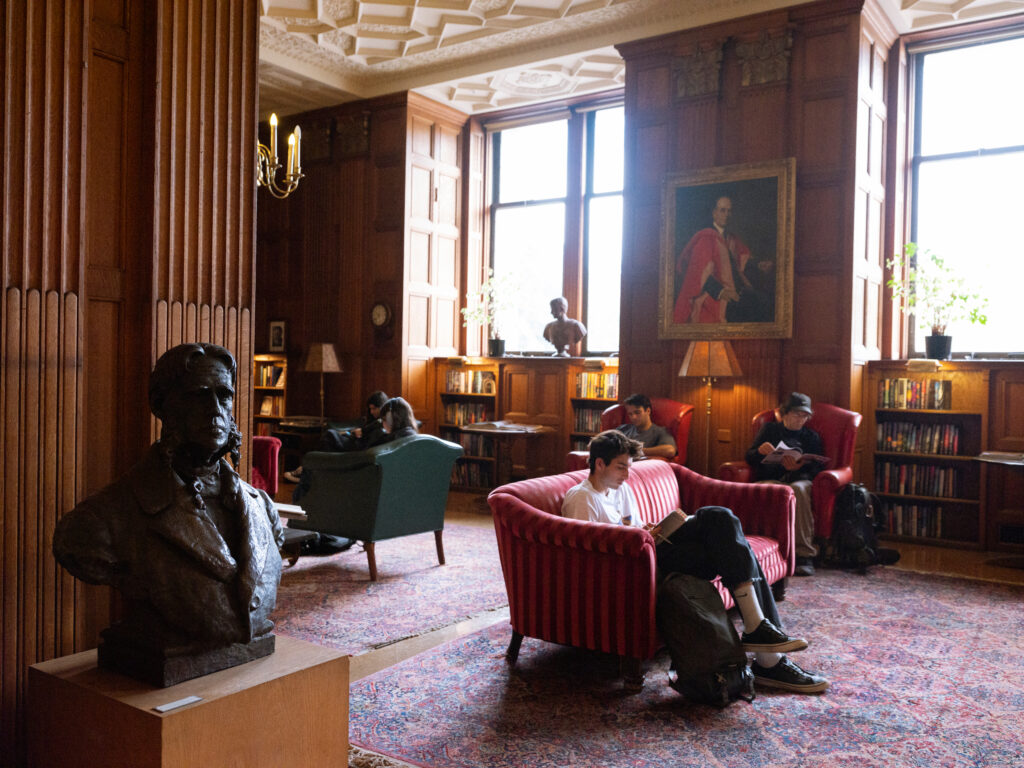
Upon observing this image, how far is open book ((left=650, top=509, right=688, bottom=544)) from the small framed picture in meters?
7.27

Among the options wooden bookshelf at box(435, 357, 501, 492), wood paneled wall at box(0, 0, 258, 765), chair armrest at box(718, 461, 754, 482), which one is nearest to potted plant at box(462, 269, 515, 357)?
wooden bookshelf at box(435, 357, 501, 492)

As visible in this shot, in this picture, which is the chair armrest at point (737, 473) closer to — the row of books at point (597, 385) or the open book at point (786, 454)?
the open book at point (786, 454)

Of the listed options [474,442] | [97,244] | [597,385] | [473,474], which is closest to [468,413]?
[474,442]

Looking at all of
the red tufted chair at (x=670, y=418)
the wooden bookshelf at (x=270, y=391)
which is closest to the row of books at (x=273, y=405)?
the wooden bookshelf at (x=270, y=391)

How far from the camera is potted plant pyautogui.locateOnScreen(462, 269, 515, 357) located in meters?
9.16

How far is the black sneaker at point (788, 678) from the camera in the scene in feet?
11.4

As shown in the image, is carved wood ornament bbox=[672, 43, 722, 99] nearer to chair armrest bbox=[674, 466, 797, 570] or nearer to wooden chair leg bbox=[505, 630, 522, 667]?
chair armrest bbox=[674, 466, 797, 570]

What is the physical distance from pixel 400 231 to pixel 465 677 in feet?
20.6

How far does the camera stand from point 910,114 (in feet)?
24.4

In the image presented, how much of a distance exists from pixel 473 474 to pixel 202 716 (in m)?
7.28

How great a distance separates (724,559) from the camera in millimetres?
3561

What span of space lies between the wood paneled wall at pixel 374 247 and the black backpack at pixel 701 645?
19.7 feet

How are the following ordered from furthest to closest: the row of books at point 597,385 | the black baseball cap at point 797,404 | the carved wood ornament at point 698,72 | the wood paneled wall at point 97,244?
the row of books at point 597,385
the carved wood ornament at point 698,72
the black baseball cap at point 797,404
the wood paneled wall at point 97,244

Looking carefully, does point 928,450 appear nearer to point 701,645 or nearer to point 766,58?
point 766,58
